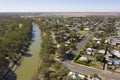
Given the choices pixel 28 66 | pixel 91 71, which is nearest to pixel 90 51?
pixel 91 71

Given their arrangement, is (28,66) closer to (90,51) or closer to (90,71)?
(90,71)

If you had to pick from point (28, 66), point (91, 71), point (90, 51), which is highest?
point (90, 51)

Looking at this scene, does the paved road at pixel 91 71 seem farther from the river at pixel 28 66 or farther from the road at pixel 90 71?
the river at pixel 28 66

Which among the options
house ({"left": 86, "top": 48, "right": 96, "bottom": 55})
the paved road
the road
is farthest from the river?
house ({"left": 86, "top": 48, "right": 96, "bottom": 55})

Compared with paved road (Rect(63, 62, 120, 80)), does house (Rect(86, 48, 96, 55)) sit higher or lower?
higher

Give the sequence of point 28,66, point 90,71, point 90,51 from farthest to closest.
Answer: point 90,51
point 28,66
point 90,71

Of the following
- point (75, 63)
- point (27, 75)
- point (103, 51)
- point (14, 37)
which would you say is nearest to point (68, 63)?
point (75, 63)

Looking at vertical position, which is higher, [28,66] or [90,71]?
[90,71]

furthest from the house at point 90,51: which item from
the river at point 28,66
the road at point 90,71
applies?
the river at point 28,66

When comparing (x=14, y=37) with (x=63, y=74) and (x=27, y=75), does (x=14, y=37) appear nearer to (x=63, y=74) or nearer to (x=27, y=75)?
(x=27, y=75)

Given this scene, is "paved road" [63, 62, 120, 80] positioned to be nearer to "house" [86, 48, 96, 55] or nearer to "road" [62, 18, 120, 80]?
"road" [62, 18, 120, 80]

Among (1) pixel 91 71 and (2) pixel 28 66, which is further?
(2) pixel 28 66

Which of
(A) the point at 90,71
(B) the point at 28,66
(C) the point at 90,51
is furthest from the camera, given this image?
(C) the point at 90,51
